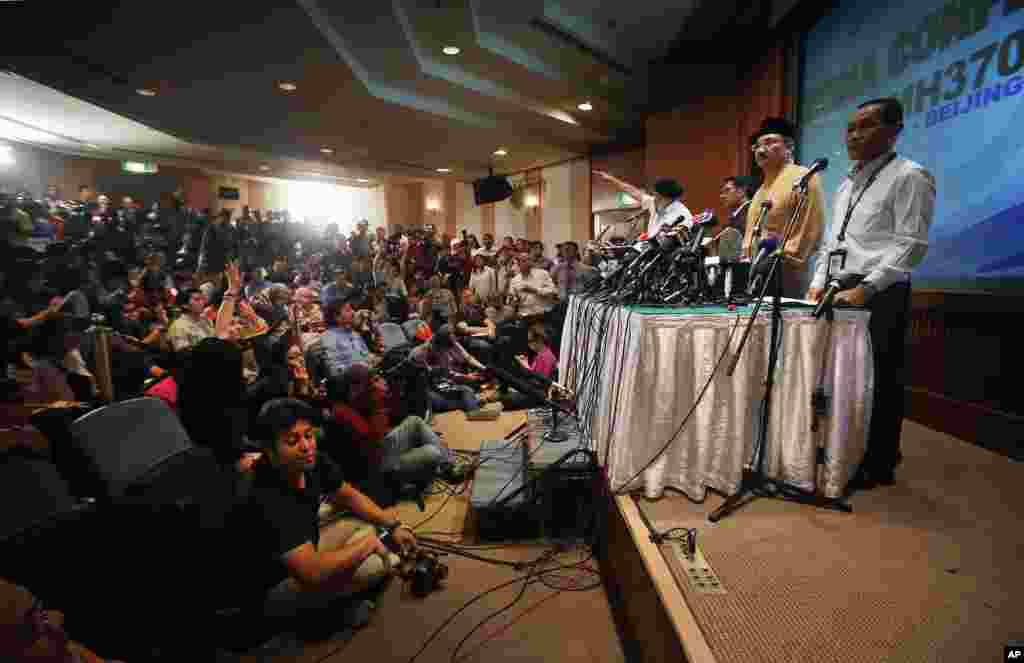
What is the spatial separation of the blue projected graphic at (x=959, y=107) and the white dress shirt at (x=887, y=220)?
1.22 m

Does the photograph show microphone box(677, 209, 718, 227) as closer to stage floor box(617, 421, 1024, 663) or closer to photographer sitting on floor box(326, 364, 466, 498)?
stage floor box(617, 421, 1024, 663)

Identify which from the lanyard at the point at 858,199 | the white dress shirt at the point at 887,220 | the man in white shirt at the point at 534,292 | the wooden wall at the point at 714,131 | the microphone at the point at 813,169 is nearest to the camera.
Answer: the microphone at the point at 813,169

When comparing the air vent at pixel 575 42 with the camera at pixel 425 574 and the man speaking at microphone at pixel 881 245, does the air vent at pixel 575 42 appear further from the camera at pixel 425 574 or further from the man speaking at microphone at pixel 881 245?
the camera at pixel 425 574

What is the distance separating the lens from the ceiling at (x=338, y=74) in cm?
446

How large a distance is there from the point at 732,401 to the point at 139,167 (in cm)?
1291

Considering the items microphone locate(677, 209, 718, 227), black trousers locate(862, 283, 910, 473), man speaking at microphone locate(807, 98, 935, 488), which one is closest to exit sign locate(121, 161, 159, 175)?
microphone locate(677, 209, 718, 227)

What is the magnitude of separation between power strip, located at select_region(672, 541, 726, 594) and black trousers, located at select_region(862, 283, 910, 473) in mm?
1009

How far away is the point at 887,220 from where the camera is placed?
73.5 inches

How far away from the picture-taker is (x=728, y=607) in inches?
52.0

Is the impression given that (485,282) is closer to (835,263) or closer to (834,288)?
(835,263)

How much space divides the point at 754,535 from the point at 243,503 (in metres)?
1.88

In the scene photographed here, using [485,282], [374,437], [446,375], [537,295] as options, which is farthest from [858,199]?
[485,282]

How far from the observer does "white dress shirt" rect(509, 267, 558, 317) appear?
20.4 feet

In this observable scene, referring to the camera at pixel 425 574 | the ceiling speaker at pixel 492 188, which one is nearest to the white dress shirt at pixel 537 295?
the camera at pixel 425 574
